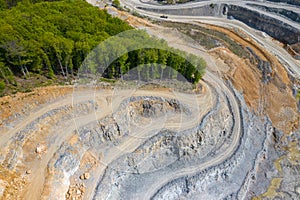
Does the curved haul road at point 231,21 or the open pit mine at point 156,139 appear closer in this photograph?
the open pit mine at point 156,139

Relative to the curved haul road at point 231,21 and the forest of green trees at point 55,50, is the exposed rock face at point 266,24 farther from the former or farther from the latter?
the forest of green trees at point 55,50

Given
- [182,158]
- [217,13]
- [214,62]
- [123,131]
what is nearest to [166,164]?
[182,158]

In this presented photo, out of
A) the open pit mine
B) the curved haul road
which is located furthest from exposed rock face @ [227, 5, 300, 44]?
the open pit mine

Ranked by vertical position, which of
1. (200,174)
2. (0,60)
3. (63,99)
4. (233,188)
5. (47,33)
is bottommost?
(233,188)

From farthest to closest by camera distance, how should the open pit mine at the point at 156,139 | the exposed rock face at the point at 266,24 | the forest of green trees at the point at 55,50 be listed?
the exposed rock face at the point at 266,24, the forest of green trees at the point at 55,50, the open pit mine at the point at 156,139

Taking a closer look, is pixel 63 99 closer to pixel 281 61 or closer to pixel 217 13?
pixel 281 61

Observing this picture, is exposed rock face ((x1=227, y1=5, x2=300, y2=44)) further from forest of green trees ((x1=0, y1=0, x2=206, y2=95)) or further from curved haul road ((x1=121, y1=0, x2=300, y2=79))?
forest of green trees ((x1=0, y1=0, x2=206, y2=95))

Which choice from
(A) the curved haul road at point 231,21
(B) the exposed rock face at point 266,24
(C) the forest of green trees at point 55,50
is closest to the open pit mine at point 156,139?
(C) the forest of green trees at point 55,50

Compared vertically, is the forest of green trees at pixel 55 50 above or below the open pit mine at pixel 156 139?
above
